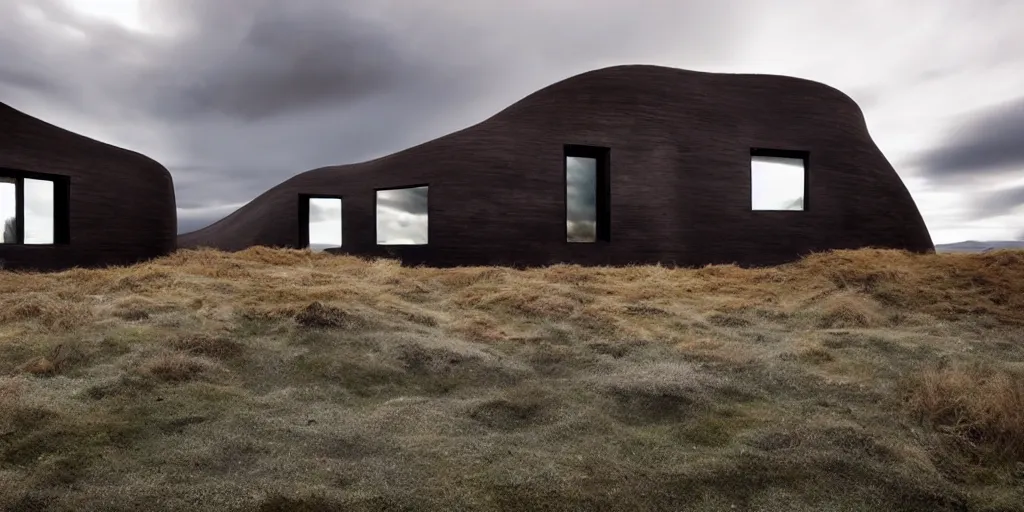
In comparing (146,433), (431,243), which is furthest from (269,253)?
(146,433)

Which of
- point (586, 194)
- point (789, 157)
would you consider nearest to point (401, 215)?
point (586, 194)

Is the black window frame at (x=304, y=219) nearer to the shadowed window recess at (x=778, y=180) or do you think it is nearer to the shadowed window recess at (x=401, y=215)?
the shadowed window recess at (x=401, y=215)

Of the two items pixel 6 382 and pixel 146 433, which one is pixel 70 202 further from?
pixel 146 433

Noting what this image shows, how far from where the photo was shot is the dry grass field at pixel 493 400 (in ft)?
9.53

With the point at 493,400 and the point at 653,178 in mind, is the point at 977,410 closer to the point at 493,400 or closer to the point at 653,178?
the point at 493,400

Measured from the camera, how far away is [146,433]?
3.36 m

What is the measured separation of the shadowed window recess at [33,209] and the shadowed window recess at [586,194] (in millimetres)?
8698

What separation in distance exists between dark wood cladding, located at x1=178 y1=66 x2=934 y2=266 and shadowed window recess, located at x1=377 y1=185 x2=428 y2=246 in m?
0.55

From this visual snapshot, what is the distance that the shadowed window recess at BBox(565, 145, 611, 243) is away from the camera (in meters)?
11.8

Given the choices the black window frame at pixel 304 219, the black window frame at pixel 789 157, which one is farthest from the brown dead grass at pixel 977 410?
the black window frame at pixel 304 219

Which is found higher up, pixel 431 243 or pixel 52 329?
pixel 431 243

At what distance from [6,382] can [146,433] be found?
4.33ft

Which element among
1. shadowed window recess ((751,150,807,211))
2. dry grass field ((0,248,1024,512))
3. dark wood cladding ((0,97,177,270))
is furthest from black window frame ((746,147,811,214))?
dark wood cladding ((0,97,177,270))

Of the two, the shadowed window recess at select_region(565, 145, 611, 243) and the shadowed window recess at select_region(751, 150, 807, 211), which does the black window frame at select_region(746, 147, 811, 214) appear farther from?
the shadowed window recess at select_region(565, 145, 611, 243)
